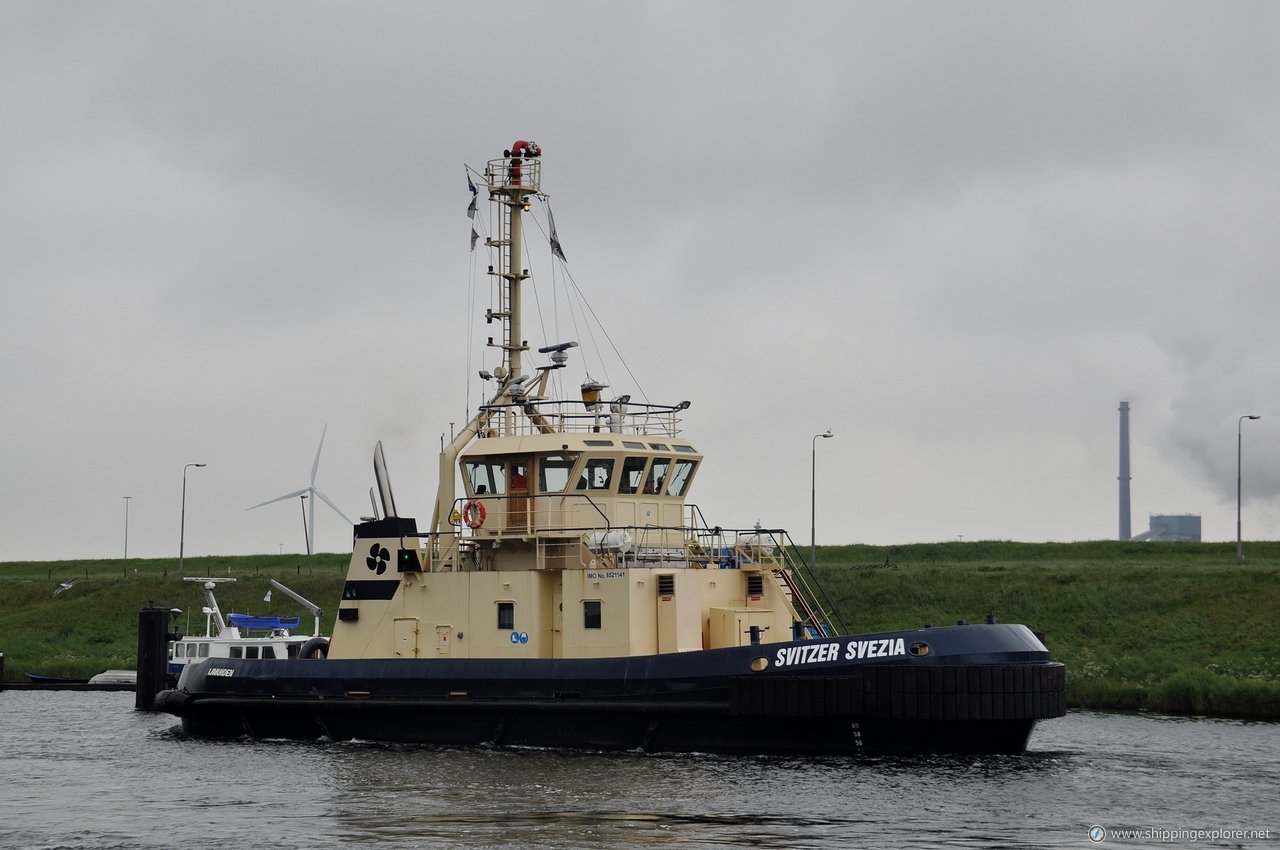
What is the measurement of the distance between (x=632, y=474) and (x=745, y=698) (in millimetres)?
4505

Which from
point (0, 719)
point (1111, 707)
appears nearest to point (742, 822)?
point (1111, 707)

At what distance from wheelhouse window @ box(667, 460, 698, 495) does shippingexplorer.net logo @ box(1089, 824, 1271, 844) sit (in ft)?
31.2

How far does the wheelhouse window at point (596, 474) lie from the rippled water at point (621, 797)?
161 inches

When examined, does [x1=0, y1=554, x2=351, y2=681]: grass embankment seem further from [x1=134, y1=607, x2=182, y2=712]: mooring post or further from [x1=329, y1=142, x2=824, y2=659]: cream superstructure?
[x1=329, y1=142, x2=824, y2=659]: cream superstructure

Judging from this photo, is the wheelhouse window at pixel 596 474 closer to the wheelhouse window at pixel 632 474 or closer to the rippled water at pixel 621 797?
the wheelhouse window at pixel 632 474

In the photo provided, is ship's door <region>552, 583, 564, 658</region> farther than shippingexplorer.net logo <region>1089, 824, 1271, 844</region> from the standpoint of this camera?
Yes

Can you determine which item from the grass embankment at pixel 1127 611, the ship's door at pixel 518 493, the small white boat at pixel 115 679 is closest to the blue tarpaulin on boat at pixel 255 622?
the small white boat at pixel 115 679

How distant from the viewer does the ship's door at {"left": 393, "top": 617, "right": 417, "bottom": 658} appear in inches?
953

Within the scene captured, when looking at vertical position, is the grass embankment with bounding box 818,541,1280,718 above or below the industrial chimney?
below

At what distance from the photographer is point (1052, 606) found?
40844mm

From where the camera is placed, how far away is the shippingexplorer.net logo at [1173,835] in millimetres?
16438

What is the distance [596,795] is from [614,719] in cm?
325

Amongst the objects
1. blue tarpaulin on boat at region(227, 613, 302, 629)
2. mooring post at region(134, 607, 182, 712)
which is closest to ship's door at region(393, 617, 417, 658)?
mooring post at region(134, 607, 182, 712)

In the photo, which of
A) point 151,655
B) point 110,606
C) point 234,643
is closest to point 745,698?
point 234,643
